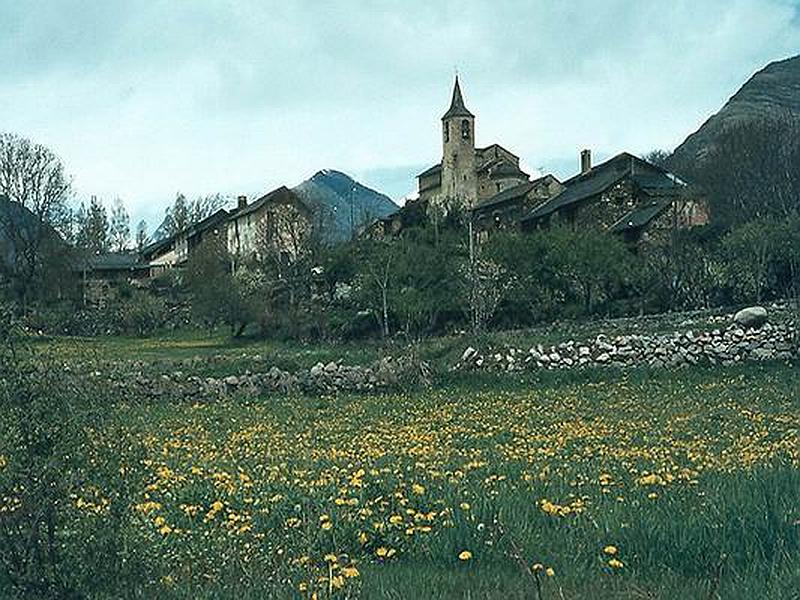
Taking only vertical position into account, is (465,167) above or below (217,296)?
above

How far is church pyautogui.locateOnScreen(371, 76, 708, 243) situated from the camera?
52.3 m

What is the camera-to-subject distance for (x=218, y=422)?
1805cm

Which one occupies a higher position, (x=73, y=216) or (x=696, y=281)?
(x=73, y=216)

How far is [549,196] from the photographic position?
2694 inches

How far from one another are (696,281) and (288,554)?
35.0m

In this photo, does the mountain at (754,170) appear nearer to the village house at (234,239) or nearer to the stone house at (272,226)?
the stone house at (272,226)

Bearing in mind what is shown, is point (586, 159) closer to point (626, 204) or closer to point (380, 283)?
point (626, 204)

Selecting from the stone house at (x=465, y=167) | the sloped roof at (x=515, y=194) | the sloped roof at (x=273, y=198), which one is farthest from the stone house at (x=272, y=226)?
the stone house at (x=465, y=167)

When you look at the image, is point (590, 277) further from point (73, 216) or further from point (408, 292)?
point (73, 216)

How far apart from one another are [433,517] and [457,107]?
8978 cm

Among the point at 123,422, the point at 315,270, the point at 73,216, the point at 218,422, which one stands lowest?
the point at 218,422

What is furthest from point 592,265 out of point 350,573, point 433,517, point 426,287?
point 350,573

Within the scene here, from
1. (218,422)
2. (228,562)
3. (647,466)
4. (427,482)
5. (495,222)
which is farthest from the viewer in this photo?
(495,222)

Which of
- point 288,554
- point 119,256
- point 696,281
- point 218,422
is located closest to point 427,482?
point 288,554
